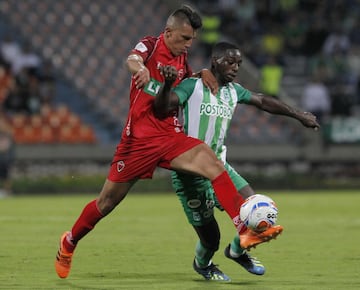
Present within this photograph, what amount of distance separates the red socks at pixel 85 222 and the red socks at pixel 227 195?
1.15 meters

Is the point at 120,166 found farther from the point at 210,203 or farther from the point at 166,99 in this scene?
the point at 210,203

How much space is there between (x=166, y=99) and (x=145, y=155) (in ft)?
1.84

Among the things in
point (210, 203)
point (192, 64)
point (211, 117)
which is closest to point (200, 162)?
point (211, 117)

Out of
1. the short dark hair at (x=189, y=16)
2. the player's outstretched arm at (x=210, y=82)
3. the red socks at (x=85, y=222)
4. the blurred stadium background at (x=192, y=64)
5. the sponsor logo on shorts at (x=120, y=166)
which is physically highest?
the short dark hair at (x=189, y=16)

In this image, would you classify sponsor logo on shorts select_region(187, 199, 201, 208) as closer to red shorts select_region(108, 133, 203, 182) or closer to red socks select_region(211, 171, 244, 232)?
red shorts select_region(108, 133, 203, 182)

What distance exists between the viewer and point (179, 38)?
8445mm

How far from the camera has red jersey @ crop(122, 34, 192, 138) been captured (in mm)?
8445

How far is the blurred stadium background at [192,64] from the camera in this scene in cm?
2447

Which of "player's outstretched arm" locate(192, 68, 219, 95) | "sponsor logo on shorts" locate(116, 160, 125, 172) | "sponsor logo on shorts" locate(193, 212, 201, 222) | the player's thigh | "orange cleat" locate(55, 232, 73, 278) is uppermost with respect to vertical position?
"player's outstretched arm" locate(192, 68, 219, 95)

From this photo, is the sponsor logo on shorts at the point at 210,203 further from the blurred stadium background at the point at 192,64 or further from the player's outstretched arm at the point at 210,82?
the blurred stadium background at the point at 192,64

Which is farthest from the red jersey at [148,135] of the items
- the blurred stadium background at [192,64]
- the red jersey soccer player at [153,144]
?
the blurred stadium background at [192,64]

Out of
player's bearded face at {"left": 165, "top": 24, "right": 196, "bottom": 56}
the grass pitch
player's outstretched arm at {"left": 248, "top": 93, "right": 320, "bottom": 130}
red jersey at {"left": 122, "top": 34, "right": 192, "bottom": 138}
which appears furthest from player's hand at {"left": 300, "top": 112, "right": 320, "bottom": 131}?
the grass pitch

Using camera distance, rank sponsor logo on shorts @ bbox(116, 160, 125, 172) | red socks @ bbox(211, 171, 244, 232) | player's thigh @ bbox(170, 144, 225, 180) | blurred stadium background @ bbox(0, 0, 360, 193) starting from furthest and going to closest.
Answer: blurred stadium background @ bbox(0, 0, 360, 193) → sponsor logo on shorts @ bbox(116, 160, 125, 172) → player's thigh @ bbox(170, 144, 225, 180) → red socks @ bbox(211, 171, 244, 232)

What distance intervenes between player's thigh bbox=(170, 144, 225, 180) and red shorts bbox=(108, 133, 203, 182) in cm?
7
